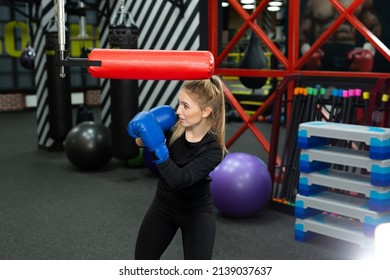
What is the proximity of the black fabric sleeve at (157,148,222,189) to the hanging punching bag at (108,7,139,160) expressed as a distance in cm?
291

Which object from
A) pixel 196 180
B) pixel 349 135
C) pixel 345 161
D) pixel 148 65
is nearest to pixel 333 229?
pixel 345 161

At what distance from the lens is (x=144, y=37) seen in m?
6.00

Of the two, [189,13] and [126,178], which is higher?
[189,13]

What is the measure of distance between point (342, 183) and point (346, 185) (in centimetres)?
3

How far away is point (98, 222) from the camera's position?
12.6 feet

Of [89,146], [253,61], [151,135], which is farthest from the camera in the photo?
[253,61]

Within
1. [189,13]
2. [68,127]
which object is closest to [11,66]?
[68,127]

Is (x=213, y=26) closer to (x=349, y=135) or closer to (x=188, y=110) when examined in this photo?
(x=349, y=135)

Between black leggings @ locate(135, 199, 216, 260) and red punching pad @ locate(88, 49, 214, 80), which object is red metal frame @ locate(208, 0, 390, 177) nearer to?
black leggings @ locate(135, 199, 216, 260)

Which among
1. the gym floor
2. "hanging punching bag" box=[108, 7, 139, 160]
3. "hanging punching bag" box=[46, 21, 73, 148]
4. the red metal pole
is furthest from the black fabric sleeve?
"hanging punching bag" box=[46, 21, 73, 148]

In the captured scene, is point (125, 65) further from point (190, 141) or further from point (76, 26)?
point (76, 26)

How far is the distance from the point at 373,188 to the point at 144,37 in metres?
3.74

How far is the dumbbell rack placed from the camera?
3.06 metres

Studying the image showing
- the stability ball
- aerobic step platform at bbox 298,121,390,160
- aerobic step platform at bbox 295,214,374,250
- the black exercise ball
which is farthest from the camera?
the black exercise ball
